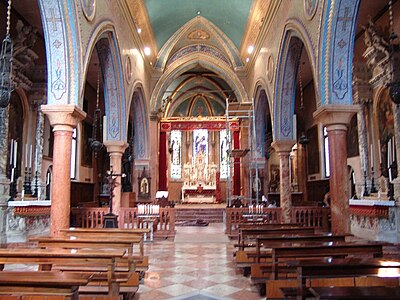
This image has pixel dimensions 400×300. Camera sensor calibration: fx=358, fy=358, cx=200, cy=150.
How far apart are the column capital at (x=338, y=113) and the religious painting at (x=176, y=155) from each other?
63.8 ft

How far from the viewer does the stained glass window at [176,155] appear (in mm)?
27016

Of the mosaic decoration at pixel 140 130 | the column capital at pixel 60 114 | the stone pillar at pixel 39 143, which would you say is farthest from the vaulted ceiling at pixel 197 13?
the column capital at pixel 60 114

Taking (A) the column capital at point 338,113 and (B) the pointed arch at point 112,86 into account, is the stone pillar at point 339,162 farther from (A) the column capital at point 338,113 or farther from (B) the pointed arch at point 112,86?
(B) the pointed arch at point 112,86

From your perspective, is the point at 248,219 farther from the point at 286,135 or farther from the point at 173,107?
the point at 173,107

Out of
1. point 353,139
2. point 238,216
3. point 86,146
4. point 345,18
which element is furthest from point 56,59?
point 353,139

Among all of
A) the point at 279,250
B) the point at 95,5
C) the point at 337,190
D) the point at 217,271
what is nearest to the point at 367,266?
the point at 279,250

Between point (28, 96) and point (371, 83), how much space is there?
10.9 meters

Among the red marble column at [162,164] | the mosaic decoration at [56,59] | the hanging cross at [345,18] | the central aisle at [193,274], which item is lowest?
the central aisle at [193,274]

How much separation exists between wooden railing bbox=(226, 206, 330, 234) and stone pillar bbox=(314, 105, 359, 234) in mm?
2883

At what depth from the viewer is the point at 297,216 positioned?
35.8 ft

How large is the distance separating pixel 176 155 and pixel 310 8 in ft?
65.0

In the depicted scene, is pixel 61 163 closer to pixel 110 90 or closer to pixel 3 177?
pixel 3 177

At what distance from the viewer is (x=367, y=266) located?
3.15 metres

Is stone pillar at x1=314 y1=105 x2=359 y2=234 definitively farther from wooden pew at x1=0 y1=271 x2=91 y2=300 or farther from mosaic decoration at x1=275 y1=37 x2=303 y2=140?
wooden pew at x1=0 y1=271 x2=91 y2=300
